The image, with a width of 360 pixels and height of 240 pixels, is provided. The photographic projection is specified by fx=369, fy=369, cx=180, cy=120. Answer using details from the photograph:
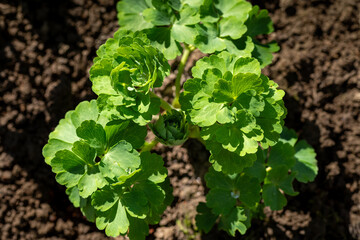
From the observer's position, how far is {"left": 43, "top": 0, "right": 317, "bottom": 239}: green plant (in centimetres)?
Result: 173

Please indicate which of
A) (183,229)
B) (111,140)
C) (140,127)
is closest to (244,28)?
(140,127)

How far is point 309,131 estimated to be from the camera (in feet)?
9.01

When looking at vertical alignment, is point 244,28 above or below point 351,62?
above

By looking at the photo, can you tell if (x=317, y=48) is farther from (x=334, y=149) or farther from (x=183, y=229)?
(x=183, y=229)

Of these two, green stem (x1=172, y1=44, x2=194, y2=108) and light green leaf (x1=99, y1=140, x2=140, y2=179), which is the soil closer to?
green stem (x1=172, y1=44, x2=194, y2=108)

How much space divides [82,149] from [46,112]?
1082 millimetres

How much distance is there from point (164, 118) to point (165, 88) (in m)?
0.88

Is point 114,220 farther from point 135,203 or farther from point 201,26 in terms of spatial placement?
point 201,26

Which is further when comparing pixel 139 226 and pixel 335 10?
pixel 335 10

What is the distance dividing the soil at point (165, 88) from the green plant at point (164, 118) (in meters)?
0.54

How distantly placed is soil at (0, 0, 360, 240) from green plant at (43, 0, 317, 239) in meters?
0.54

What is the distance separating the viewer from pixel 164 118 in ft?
6.48

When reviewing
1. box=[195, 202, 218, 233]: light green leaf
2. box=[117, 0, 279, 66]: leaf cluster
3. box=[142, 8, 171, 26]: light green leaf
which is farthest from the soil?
box=[142, 8, 171, 26]: light green leaf

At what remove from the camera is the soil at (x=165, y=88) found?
8.63ft
